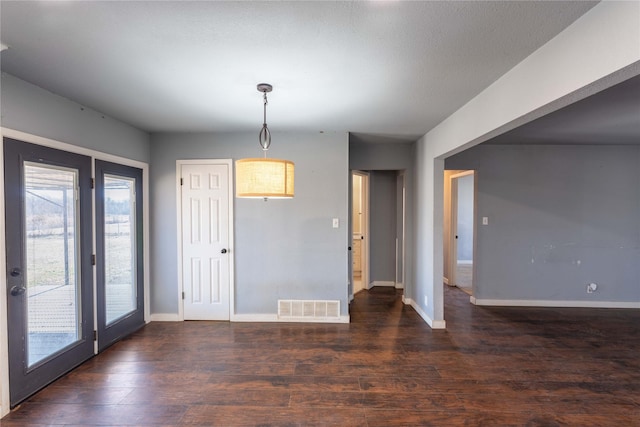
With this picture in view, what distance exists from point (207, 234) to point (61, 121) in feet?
6.03

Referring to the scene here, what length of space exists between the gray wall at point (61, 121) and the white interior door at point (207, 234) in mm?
726

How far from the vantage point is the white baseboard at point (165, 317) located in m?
3.87

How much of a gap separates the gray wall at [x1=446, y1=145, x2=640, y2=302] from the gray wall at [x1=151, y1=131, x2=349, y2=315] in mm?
2128

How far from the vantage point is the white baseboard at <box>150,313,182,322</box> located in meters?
3.87

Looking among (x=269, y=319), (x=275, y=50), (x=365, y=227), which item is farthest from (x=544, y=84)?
(x=365, y=227)

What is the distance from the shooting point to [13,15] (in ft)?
4.87

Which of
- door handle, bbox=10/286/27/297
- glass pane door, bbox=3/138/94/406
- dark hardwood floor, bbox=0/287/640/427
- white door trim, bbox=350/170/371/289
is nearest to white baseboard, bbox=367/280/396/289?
white door trim, bbox=350/170/371/289

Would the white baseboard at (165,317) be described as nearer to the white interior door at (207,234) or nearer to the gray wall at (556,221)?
the white interior door at (207,234)

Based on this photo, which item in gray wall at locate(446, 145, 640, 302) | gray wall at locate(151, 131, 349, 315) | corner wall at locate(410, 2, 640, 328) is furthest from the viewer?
gray wall at locate(446, 145, 640, 302)

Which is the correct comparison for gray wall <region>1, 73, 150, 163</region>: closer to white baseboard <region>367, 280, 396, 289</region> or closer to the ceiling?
the ceiling

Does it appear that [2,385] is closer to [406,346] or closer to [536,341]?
[406,346]

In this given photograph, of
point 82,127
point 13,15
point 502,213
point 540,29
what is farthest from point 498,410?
point 82,127

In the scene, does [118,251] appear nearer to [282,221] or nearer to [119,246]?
[119,246]

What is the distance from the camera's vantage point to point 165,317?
3881mm
